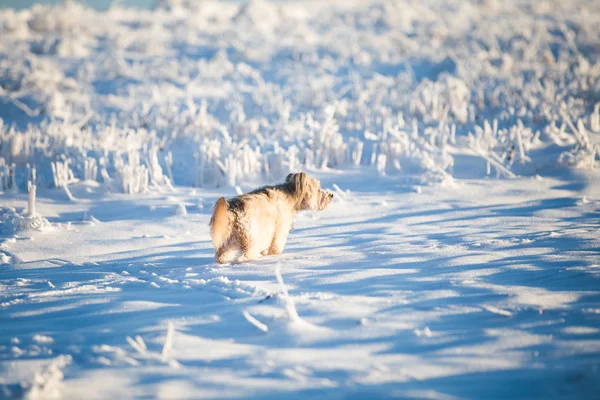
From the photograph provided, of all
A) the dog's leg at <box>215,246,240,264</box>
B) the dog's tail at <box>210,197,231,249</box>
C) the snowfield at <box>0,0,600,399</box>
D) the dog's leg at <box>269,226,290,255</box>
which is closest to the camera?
the snowfield at <box>0,0,600,399</box>

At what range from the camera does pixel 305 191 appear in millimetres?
5340

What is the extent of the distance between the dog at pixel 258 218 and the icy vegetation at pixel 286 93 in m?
3.01

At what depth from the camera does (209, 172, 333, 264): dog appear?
462 centimetres

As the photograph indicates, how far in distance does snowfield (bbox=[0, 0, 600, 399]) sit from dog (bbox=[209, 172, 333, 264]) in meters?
0.23

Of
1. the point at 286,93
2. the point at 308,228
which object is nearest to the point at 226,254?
the point at 308,228

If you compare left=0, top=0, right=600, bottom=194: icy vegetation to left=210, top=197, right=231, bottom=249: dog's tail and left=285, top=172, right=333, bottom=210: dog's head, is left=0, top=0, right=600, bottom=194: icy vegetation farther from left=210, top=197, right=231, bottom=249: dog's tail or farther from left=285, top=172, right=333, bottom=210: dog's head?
left=210, top=197, right=231, bottom=249: dog's tail

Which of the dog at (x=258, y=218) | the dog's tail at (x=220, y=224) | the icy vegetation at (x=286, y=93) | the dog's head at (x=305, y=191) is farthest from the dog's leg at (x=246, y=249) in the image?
the icy vegetation at (x=286, y=93)

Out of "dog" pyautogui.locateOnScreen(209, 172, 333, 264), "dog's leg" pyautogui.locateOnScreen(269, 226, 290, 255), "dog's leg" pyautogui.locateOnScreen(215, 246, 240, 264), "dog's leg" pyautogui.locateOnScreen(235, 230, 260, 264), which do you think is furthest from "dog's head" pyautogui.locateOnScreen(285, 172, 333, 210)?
"dog's leg" pyautogui.locateOnScreen(215, 246, 240, 264)

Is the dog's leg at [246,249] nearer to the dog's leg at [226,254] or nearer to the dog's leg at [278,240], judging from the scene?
the dog's leg at [226,254]

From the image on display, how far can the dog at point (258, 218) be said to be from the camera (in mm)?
4617

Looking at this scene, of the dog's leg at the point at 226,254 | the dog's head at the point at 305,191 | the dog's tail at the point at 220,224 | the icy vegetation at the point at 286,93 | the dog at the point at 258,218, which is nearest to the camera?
the dog's tail at the point at 220,224

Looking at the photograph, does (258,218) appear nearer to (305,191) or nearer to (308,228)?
(305,191)

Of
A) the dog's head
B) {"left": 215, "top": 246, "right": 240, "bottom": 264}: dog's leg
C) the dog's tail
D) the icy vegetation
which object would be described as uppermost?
the icy vegetation

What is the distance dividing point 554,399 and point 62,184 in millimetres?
7306
